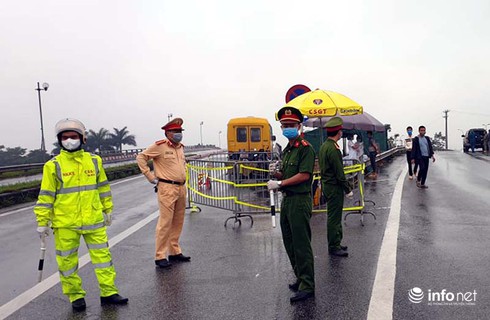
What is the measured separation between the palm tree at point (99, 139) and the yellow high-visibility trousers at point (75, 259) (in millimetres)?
48886

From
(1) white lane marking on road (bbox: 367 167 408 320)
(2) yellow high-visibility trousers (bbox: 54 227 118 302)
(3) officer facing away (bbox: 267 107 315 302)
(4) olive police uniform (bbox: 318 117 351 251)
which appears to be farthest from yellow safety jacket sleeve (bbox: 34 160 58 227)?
(4) olive police uniform (bbox: 318 117 351 251)

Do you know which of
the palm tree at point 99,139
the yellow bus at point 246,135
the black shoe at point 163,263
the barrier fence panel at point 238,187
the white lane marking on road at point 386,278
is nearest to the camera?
the white lane marking on road at point 386,278

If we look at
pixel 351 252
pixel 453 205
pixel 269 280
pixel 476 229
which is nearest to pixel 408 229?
pixel 476 229

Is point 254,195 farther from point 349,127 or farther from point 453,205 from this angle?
point 349,127

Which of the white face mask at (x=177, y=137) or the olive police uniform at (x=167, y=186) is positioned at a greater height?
the white face mask at (x=177, y=137)

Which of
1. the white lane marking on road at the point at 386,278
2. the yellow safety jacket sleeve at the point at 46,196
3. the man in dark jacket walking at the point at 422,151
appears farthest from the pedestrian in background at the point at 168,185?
the man in dark jacket walking at the point at 422,151

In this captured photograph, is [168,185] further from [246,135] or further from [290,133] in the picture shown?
[246,135]

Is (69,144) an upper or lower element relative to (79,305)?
upper

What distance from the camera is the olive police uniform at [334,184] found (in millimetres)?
5514

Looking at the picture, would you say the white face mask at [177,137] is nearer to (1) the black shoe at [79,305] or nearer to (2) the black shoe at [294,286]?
(1) the black shoe at [79,305]

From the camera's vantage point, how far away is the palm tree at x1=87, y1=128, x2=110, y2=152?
50344mm

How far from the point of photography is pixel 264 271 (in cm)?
498

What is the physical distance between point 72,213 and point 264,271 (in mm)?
2387

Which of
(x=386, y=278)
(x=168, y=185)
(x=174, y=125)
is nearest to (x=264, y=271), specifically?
(x=386, y=278)
